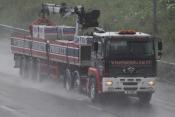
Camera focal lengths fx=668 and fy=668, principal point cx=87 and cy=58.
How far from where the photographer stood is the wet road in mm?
19578

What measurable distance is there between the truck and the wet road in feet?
1.43

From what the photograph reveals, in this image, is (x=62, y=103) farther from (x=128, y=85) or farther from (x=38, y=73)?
(x=38, y=73)

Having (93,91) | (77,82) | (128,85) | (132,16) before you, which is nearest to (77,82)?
(77,82)

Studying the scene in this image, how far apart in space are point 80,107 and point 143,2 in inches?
837

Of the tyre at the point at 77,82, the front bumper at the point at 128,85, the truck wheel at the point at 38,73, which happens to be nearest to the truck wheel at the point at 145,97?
the front bumper at the point at 128,85

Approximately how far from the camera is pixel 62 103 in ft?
71.7

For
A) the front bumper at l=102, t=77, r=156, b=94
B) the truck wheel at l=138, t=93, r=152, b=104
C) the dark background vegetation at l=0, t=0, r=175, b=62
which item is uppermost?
the dark background vegetation at l=0, t=0, r=175, b=62

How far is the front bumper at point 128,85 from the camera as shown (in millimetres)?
21078

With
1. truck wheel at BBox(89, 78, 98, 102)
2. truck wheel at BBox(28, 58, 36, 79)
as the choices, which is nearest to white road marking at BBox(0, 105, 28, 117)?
truck wheel at BBox(89, 78, 98, 102)

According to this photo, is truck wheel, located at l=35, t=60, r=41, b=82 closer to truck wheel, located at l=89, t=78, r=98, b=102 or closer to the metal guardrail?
truck wheel, located at l=89, t=78, r=98, b=102

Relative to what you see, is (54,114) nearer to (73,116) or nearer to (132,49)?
(73,116)

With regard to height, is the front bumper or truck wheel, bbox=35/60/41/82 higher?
the front bumper

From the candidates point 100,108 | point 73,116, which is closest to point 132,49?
point 100,108

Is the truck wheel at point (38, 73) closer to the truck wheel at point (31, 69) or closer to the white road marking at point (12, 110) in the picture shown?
the truck wheel at point (31, 69)
